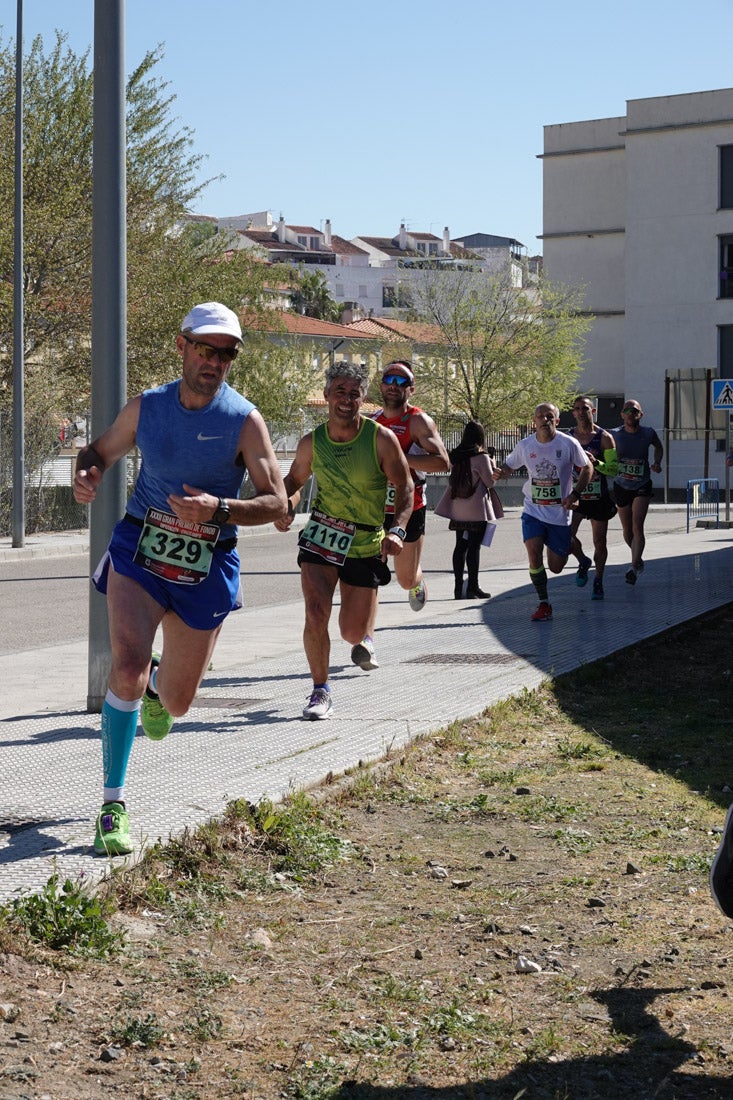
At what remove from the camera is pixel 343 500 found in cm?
853

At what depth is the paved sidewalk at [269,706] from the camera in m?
5.83

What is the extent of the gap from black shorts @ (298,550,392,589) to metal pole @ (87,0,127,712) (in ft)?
3.58

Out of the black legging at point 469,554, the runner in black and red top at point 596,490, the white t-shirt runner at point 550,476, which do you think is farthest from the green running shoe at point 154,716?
the black legging at point 469,554

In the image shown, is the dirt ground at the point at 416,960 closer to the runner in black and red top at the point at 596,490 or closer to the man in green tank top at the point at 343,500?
the man in green tank top at the point at 343,500

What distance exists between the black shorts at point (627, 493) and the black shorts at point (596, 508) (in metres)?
0.86

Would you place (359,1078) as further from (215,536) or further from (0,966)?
(215,536)

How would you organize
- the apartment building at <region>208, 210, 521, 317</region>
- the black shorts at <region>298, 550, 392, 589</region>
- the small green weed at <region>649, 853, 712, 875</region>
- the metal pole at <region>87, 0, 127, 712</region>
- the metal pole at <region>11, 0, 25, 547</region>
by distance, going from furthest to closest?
the apartment building at <region>208, 210, 521, 317</region> → the metal pole at <region>11, 0, 25, 547</region> → the black shorts at <region>298, 550, 392, 589</region> → the metal pole at <region>87, 0, 127, 712</region> → the small green weed at <region>649, 853, 712, 875</region>

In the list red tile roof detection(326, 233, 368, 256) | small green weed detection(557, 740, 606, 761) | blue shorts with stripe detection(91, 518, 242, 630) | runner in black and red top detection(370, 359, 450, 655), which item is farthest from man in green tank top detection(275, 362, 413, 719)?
red tile roof detection(326, 233, 368, 256)

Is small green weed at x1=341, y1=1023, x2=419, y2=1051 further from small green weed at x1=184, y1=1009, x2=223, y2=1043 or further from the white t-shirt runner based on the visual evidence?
the white t-shirt runner

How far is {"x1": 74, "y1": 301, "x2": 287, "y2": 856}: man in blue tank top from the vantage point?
218 inches

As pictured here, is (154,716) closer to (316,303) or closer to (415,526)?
(415,526)

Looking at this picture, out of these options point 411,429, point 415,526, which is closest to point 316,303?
point 415,526

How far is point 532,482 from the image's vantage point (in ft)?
44.1

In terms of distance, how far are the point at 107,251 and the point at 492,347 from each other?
4987cm
